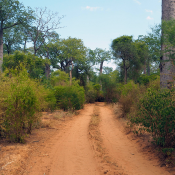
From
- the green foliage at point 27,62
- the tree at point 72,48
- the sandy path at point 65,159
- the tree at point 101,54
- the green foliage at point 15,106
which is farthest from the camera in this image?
the tree at point 101,54

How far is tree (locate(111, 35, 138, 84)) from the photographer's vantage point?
93.5 ft

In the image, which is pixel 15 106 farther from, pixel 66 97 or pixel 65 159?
pixel 66 97

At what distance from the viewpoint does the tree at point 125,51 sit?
28500 millimetres

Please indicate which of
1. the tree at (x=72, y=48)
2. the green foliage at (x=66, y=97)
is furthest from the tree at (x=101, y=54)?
the green foliage at (x=66, y=97)

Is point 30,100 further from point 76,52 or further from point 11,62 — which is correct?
point 76,52

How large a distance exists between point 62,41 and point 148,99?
29.5 metres

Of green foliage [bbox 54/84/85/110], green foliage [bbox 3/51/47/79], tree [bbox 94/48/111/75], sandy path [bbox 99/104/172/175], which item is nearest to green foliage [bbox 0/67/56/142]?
sandy path [bbox 99/104/172/175]

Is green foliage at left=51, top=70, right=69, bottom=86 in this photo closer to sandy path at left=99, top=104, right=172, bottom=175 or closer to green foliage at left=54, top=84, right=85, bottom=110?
green foliage at left=54, top=84, right=85, bottom=110

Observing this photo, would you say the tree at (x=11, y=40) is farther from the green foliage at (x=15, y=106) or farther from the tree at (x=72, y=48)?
the green foliage at (x=15, y=106)

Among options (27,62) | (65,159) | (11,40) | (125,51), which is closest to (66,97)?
(27,62)

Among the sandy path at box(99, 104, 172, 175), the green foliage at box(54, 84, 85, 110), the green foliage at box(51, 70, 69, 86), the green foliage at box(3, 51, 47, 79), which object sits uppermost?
the green foliage at box(3, 51, 47, 79)

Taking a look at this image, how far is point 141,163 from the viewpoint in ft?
16.3

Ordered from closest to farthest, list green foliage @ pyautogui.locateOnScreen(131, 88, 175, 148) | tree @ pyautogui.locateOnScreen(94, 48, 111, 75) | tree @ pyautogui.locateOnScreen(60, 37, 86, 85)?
green foliage @ pyautogui.locateOnScreen(131, 88, 175, 148) < tree @ pyautogui.locateOnScreen(60, 37, 86, 85) < tree @ pyautogui.locateOnScreen(94, 48, 111, 75)

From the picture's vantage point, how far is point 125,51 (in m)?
Answer: 28.8
